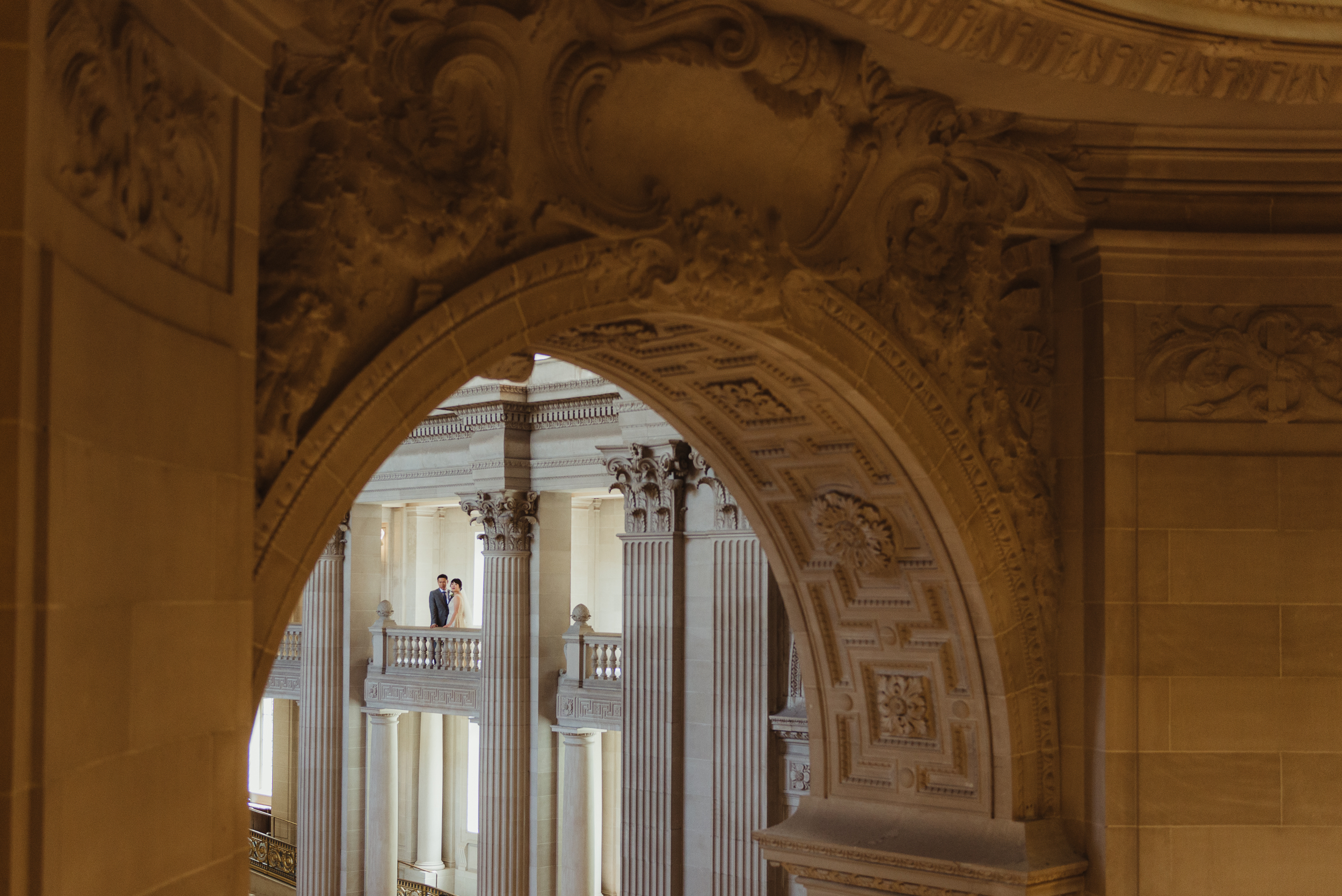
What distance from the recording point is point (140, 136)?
3.11 m

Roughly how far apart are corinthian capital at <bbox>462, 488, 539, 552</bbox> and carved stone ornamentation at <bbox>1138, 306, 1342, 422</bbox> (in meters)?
9.92

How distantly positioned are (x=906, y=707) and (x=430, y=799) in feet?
54.8

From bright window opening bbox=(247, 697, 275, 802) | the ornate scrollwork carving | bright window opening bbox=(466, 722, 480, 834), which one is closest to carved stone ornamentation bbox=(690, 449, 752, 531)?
the ornate scrollwork carving

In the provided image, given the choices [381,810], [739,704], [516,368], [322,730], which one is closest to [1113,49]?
[516,368]

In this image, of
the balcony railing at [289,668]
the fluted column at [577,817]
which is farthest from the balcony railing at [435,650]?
the balcony railing at [289,668]

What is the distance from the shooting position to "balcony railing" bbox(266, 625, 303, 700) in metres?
20.0

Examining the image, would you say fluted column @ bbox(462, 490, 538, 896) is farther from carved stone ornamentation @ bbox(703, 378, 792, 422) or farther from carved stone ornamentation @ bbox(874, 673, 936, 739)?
carved stone ornamentation @ bbox(703, 378, 792, 422)

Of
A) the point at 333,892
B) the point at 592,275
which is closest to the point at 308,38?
the point at 592,275

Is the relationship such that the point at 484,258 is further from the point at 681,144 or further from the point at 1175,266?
the point at 1175,266

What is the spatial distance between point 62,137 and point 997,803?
540 cm

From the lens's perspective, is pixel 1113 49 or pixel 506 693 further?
pixel 506 693

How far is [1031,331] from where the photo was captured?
674 cm

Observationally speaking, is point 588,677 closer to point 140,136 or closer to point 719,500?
point 719,500

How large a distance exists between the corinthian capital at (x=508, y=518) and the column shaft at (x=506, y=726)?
0.10 meters
